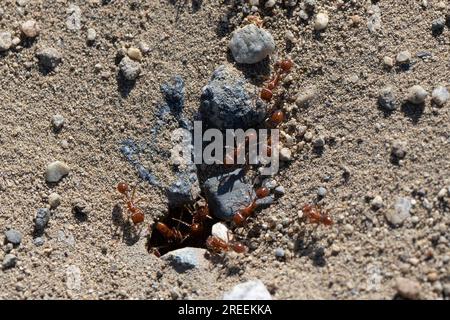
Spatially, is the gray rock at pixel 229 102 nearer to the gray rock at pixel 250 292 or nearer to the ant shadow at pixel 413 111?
the ant shadow at pixel 413 111

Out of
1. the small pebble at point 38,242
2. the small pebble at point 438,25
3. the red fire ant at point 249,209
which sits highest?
the small pebble at point 438,25

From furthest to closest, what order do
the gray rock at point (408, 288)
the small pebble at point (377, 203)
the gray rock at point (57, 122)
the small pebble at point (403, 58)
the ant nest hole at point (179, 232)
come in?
1. the ant nest hole at point (179, 232)
2. the gray rock at point (57, 122)
3. the small pebble at point (403, 58)
4. the small pebble at point (377, 203)
5. the gray rock at point (408, 288)

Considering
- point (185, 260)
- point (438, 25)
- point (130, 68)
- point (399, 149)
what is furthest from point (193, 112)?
point (438, 25)

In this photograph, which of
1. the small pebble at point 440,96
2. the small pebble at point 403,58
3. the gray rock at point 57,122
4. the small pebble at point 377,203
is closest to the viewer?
the small pebble at point 377,203

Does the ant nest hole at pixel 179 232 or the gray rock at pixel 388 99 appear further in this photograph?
the ant nest hole at pixel 179 232

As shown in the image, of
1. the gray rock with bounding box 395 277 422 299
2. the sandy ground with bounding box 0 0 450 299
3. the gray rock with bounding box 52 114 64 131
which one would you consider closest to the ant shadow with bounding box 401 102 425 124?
the sandy ground with bounding box 0 0 450 299

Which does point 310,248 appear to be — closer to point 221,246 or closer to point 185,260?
point 221,246

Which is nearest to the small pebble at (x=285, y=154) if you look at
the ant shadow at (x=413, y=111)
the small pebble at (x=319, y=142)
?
the small pebble at (x=319, y=142)
